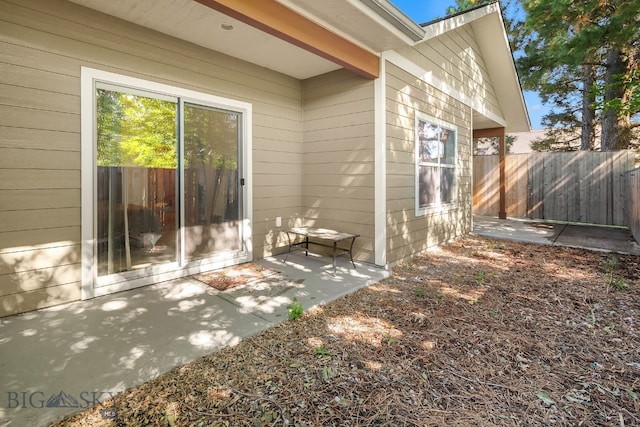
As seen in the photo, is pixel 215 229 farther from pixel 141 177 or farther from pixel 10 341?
pixel 10 341

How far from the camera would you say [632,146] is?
10.4 m

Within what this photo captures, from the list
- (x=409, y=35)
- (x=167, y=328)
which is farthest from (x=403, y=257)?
(x=167, y=328)

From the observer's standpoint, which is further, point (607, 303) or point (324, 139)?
point (324, 139)

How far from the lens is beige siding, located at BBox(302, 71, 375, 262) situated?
4176 mm

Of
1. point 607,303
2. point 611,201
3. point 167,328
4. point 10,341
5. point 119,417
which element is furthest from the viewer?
point 611,201

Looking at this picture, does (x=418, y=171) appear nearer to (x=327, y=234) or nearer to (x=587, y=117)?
(x=327, y=234)

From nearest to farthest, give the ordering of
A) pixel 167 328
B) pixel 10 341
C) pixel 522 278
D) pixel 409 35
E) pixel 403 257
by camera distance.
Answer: pixel 10 341 → pixel 167 328 → pixel 409 35 → pixel 522 278 → pixel 403 257

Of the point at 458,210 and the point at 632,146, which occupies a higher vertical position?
the point at 632,146

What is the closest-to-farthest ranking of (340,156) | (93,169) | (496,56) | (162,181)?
(93,169) < (162,181) < (340,156) < (496,56)

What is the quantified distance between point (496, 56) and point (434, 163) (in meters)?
3.66

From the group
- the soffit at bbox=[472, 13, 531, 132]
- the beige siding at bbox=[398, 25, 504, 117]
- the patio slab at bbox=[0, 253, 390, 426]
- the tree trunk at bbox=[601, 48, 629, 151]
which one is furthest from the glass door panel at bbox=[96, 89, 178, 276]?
the tree trunk at bbox=[601, 48, 629, 151]

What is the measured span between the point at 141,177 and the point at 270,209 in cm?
174

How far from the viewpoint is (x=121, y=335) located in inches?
93.0

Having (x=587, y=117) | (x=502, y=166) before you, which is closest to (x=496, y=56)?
(x=502, y=166)
